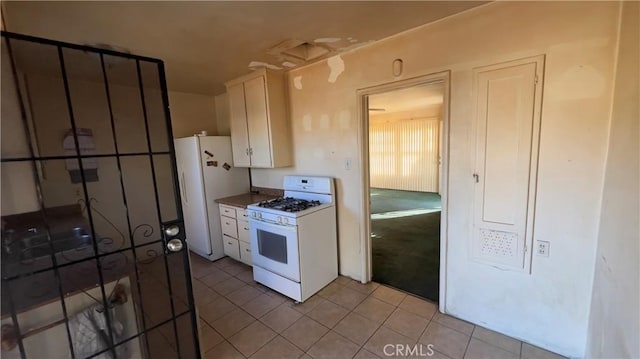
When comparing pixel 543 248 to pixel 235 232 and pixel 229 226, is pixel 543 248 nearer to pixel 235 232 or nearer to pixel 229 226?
pixel 235 232

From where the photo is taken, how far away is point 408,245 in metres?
3.82

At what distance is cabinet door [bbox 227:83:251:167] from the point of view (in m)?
3.36

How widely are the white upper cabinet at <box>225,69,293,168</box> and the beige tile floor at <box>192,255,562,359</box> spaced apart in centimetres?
156

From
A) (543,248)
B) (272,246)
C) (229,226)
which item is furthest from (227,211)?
(543,248)

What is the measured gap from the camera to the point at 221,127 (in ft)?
14.2

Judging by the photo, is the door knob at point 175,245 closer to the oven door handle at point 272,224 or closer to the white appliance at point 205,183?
the oven door handle at point 272,224

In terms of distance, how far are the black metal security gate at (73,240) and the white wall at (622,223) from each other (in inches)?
90.2

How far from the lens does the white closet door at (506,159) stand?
1.75 metres

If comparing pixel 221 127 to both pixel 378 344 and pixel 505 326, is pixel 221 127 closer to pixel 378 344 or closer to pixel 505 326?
pixel 378 344

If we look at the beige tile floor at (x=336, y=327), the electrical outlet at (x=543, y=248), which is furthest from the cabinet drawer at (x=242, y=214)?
the electrical outlet at (x=543, y=248)

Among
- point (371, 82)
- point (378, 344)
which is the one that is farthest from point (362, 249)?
point (371, 82)

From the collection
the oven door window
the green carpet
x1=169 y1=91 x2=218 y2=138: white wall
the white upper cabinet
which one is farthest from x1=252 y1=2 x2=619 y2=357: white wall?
x1=169 y1=91 x2=218 y2=138: white wall

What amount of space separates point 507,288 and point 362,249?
50.8 inches

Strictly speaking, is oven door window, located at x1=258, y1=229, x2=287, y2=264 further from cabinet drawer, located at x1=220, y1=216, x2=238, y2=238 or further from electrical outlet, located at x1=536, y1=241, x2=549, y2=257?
electrical outlet, located at x1=536, y1=241, x2=549, y2=257
